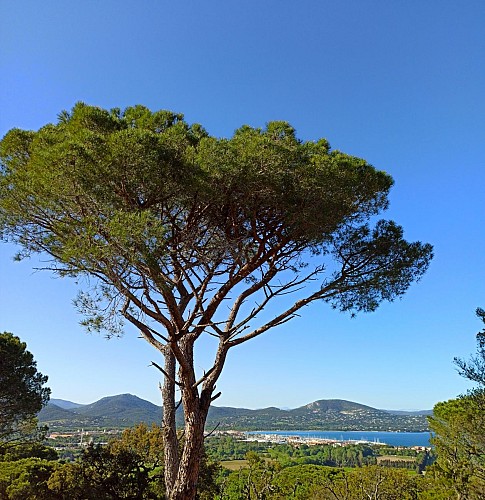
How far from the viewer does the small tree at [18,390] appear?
849 centimetres

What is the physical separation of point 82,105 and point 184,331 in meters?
2.59

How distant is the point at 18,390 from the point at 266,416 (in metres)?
109

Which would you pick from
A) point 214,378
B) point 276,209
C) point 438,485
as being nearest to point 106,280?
point 214,378

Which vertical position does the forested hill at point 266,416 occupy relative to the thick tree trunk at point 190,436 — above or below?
above

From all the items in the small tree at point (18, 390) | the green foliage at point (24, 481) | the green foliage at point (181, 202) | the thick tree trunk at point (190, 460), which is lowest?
the green foliage at point (24, 481)

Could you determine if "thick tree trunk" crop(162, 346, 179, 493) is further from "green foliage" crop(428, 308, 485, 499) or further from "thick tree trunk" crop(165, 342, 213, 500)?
"green foliage" crop(428, 308, 485, 499)

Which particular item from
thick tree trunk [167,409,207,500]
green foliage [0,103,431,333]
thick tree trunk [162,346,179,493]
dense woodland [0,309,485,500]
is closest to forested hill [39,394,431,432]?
dense woodland [0,309,485,500]

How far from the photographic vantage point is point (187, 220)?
4797 mm

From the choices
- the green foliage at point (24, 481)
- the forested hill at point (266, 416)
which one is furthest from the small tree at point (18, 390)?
the forested hill at point (266, 416)

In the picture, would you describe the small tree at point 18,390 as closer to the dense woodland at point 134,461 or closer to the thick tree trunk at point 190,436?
the dense woodland at point 134,461

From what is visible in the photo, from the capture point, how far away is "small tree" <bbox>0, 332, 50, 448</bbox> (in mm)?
8492

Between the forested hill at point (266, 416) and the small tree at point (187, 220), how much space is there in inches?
1935

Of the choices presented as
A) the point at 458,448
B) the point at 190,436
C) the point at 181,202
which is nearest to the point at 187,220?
the point at 181,202

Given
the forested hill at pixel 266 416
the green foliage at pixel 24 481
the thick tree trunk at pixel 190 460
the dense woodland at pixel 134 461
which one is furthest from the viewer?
the forested hill at pixel 266 416
